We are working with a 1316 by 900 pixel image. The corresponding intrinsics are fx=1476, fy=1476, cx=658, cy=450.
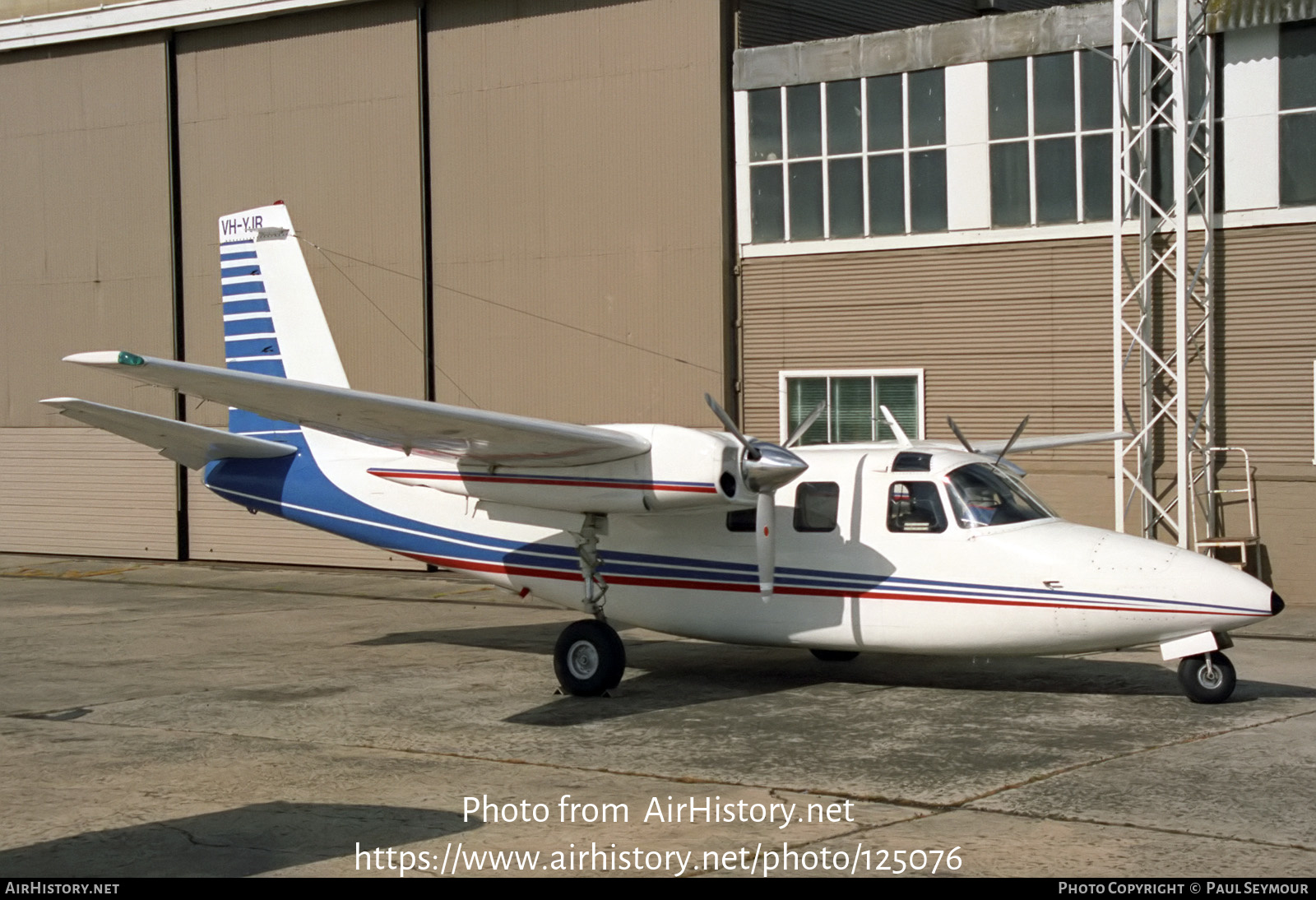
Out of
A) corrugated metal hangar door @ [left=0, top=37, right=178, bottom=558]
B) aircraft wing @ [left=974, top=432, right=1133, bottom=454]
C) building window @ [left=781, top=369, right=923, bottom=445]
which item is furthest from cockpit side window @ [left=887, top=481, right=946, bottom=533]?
corrugated metal hangar door @ [left=0, top=37, right=178, bottom=558]

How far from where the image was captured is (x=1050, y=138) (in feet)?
69.2

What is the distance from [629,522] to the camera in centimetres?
1425

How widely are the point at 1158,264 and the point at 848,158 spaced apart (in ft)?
16.4

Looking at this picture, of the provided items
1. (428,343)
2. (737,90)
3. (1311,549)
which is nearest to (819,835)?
(1311,549)

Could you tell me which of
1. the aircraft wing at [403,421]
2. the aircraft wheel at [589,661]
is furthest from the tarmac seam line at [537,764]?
the aircraft wing at [403,421]

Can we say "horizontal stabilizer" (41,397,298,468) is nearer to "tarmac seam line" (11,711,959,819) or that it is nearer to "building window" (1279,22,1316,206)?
"tarmac seam line" (11,711,959,819)

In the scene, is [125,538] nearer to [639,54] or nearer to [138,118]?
[138,118]

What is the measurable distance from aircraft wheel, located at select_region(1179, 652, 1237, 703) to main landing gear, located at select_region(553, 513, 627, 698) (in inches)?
193

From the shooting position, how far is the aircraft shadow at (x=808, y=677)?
514 inches

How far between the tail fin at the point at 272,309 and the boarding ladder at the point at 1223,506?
452 inches

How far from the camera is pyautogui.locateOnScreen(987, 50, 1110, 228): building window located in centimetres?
2080

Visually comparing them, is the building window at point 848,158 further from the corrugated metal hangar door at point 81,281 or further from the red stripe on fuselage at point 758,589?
the corrugated metal hangar door at point 81,281

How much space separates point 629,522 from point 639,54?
1161 cm

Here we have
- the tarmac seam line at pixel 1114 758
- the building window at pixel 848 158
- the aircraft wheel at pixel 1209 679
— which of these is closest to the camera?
the tarmac seam line at pixel 1114 758
